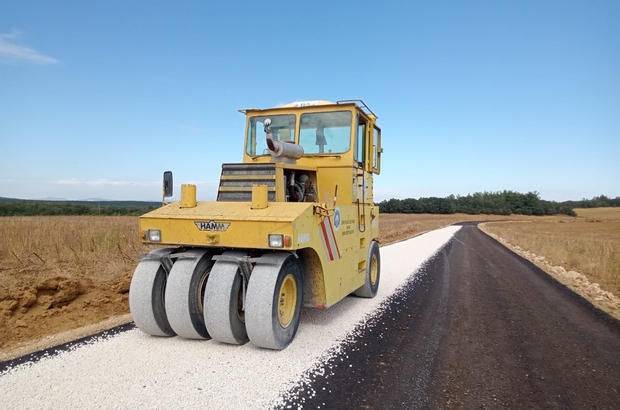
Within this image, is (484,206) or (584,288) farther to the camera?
(484,206)

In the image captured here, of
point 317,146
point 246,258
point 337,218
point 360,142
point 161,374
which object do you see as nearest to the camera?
point 161,374

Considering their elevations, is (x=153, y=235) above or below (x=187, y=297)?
above

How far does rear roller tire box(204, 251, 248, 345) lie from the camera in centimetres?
451

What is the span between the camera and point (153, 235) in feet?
16.2

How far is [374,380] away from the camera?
159 inches

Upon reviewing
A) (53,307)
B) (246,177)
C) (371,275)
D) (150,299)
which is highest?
(246,177)

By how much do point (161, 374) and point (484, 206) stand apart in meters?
86.6

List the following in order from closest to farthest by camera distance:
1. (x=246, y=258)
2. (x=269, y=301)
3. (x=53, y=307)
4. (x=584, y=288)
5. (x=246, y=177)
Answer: (x=269, y=301)
(x=246, y=258)
(x=246, y=177)
(x=53, y=307)
(x=584, y=288)

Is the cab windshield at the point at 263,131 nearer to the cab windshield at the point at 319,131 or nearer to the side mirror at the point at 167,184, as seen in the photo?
the cab windshield at the point at 319,131

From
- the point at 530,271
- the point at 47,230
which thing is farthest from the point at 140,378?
the point at 530,271

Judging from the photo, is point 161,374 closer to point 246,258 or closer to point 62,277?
point 246,258

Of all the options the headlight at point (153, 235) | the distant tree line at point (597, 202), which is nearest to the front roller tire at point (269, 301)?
the headlight at point (153, 235)

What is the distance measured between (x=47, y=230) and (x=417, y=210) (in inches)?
2874

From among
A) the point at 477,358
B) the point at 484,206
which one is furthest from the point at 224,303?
the point at 484,206
